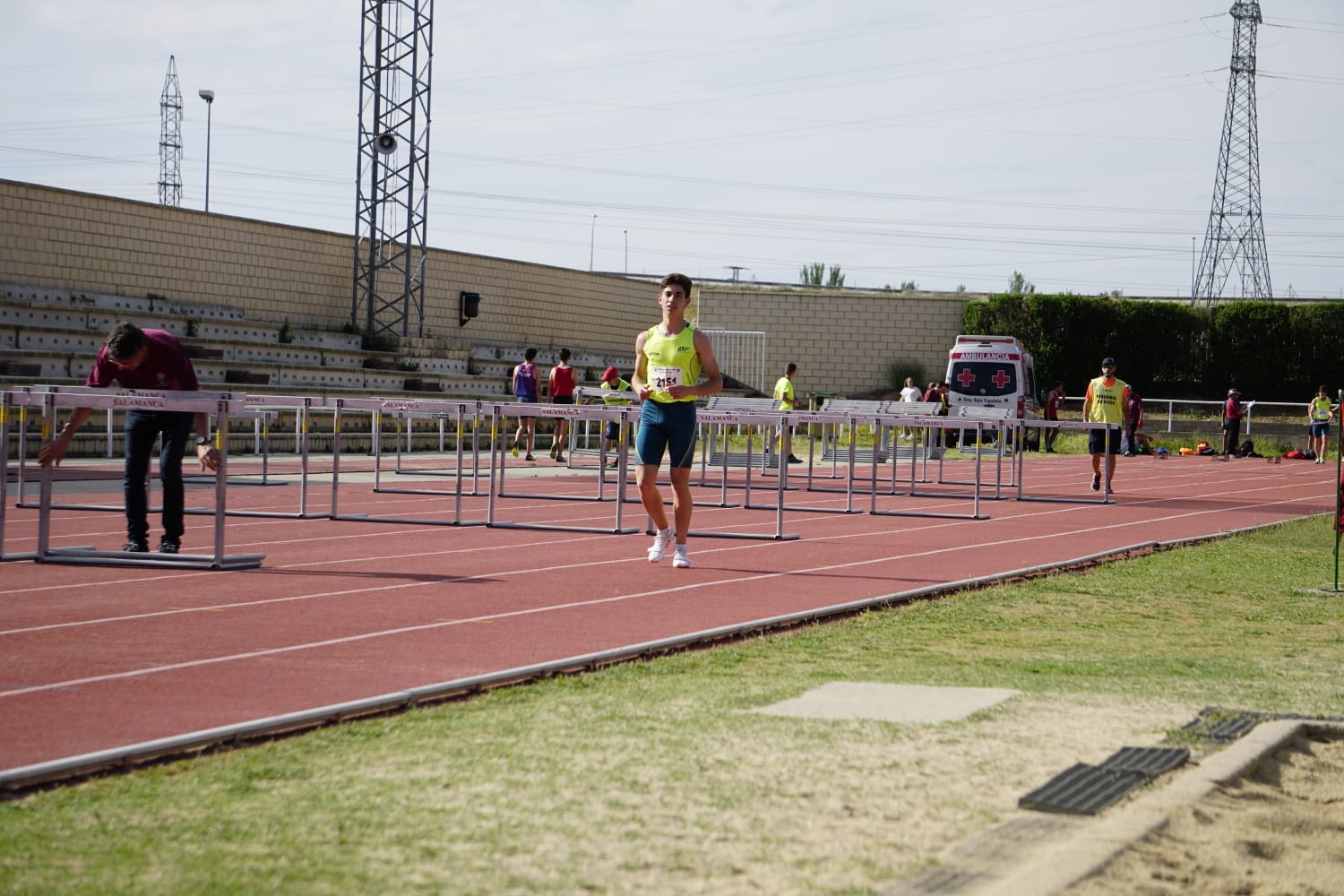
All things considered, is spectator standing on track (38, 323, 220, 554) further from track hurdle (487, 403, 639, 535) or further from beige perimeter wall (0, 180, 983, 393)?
beige perimeter wall (0, 180, 983, 393)

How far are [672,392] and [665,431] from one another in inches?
13.1

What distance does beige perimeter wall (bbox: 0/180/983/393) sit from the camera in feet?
85.9

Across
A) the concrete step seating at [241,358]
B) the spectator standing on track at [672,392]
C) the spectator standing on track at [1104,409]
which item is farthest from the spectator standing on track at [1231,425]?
the spectator standing on track at [672,392]

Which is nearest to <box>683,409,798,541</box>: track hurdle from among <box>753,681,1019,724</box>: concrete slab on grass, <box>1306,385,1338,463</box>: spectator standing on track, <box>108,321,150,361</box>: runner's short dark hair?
<box>108,321,150,361</box>: runner's short dark hair

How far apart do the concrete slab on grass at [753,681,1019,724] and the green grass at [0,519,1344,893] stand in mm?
102

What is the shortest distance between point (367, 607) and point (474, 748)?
359 cm

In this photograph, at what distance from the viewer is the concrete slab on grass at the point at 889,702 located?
5418mm

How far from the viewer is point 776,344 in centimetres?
5253

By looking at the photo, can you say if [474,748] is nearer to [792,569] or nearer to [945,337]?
[792,569]

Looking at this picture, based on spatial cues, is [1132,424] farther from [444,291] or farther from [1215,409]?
[444,291]

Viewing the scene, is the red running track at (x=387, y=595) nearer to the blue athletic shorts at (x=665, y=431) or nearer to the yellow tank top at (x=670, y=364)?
the blue athletic shorts at (x=665, y=431)

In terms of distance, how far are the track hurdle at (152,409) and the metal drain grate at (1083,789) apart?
20.4ft

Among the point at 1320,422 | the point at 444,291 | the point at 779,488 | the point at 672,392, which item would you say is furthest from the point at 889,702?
the point at 1320,422

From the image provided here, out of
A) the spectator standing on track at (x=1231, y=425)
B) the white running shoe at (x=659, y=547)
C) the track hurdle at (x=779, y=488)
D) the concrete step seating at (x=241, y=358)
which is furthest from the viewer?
the spectator standing on track at (x=1231, y=425)
